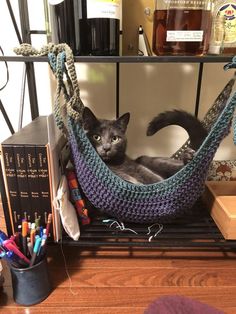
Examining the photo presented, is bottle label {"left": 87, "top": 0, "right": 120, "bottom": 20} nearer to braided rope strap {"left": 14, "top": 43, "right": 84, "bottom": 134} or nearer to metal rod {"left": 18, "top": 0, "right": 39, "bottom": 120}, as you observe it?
braided rope strap {"left": 14, "top": 43, "right": 84, "bottom": 134}

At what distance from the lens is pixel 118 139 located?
60cm

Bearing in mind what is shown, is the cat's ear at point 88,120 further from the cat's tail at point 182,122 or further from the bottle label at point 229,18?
the bottle label at point 229,18

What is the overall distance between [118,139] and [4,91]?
40cm

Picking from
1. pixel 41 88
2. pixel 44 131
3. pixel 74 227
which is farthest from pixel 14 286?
pixel 41 88

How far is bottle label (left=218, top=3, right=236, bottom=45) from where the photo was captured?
52 centimetres

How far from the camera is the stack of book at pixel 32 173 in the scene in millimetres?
489

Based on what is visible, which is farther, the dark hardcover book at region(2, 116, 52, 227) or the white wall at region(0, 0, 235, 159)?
the white wall at region(0, 0, 235, 159)

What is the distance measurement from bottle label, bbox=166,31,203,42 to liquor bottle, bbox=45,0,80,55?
0.55 feet

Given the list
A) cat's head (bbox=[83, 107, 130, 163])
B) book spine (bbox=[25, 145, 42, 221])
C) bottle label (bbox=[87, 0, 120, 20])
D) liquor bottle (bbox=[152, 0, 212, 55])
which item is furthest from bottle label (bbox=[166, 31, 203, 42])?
book spine (bbox=[25, 145, 42, 221])

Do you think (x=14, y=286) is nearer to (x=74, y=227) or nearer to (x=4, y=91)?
(x=74, y=227)

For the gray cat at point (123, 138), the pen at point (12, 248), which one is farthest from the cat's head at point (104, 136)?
the pen at point (12, 248)

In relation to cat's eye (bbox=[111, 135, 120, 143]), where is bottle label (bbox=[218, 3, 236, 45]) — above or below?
above

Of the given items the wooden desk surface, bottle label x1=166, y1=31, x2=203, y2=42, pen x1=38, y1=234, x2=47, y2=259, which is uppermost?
bottle label x1=166, y1=31, x2=203, y2=42

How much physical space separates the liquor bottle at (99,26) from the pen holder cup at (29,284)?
0.39 meters
